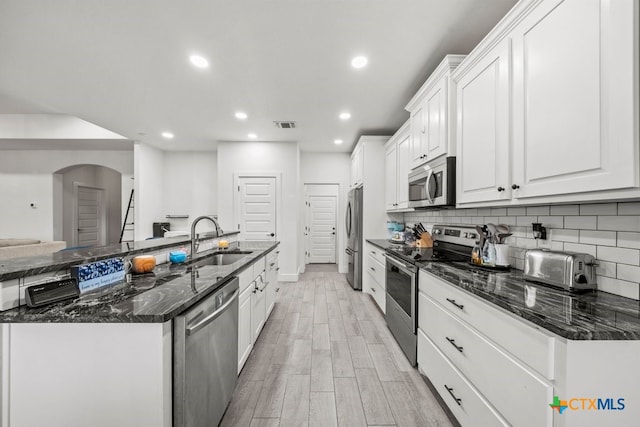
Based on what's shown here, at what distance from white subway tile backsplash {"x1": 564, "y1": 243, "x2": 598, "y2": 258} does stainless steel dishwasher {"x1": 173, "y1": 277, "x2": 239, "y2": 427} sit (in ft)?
6.49

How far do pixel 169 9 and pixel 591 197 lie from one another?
108 inches

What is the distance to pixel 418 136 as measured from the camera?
107 inches

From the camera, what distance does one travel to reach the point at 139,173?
17.1 ft

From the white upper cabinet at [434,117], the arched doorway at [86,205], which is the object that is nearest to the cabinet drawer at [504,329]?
the white upper cabinet at [434,117]

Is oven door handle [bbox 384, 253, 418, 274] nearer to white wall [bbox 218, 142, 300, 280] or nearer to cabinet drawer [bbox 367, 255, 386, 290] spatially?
cabinet drawer [bbox 367, 255, 386, 290]

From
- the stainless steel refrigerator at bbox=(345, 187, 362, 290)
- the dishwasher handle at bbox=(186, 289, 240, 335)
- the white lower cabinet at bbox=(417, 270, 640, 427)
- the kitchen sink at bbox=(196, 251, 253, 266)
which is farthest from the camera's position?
the stainless steel refrigerator at bbox=(345, 187, 362, 290)

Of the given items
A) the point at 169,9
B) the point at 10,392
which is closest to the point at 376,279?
the point at 10,392

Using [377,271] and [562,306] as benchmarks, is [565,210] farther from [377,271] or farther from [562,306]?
[377,271]

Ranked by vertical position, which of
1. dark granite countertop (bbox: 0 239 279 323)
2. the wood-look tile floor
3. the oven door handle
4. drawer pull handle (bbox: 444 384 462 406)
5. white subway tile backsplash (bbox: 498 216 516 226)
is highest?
white subway tile backsplash (bbox: 498 216 516 226)

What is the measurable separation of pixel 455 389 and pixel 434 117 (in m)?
2.11

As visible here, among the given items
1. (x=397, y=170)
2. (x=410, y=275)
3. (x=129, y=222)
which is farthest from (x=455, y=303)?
(x=129, y=222)

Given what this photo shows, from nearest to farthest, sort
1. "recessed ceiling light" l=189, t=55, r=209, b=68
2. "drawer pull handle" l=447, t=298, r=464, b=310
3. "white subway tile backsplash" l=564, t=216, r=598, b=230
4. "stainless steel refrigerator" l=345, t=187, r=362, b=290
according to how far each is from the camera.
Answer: "white subway tile backsplash" l=564, t=216, r=598, b=230 → "drawer pull handle" l=447, t=298, r=464, b=310 → "recessed ceiling light" l=189, t=55, r=209, b=68 → "stainless steel refrigerator" l=345, t=187, r=362, b=290

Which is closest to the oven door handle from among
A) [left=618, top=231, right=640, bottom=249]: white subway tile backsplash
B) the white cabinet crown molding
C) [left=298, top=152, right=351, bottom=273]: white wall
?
[left=618, top=231, right=640, bottom=249]: white subway tile backsplash

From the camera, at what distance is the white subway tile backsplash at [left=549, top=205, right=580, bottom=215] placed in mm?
1416
